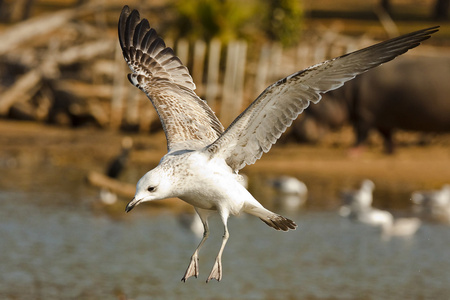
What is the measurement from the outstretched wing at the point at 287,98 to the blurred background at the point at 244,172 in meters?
6.07

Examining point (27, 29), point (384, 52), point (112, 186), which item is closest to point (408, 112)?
point (112, 186)

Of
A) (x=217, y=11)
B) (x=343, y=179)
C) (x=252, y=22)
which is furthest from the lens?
(x=252, y=22)

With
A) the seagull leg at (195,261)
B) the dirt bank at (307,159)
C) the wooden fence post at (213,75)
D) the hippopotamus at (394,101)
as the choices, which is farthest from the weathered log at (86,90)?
the seagull leg at (195,261)

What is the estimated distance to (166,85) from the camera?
10469mm

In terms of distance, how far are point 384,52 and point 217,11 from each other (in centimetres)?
1994

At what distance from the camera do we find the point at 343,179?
22766 millimetres

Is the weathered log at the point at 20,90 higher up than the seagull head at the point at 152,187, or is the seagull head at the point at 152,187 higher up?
the weathered log at the point at 20,90

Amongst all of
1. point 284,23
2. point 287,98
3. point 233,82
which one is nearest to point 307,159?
point 233,82

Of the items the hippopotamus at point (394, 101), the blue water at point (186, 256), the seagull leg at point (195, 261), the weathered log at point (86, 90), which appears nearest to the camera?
the seagull leg at point (195, 261)

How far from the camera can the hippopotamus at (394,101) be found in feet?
82.9

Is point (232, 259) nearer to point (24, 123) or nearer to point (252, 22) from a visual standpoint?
point (24, 123)

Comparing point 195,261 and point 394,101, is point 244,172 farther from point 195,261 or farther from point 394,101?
point 195,261

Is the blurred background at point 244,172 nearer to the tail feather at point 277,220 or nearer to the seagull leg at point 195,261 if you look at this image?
the seagull leg at point 195,261

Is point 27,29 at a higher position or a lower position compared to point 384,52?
higher
